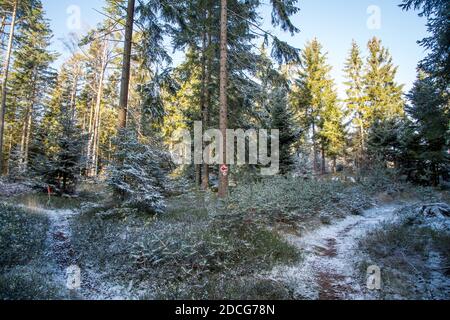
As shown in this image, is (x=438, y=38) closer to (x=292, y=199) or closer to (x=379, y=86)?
(x=292, y=199)

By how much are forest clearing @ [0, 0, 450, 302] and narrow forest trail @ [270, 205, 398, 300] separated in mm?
44

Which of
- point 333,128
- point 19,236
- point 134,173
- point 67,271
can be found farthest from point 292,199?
point 333,128

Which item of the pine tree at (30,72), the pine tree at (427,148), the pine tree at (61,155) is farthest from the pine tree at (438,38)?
the pine tree at (30,72)

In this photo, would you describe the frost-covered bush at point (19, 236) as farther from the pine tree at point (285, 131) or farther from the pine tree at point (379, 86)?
the pine tree at point (379, 86)

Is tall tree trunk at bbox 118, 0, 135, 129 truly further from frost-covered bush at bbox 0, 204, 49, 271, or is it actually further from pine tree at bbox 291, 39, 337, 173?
pine tree at bbox 291, 39, 337, 173

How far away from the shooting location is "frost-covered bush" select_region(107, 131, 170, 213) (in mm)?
9117

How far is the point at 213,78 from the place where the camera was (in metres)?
17.8

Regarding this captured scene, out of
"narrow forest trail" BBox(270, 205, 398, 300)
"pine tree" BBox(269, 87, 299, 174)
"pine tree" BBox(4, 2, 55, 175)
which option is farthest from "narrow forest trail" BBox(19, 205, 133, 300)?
"pine tree" BBox(4, 2, 55, 175)

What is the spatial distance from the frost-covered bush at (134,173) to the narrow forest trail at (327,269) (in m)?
5.27
